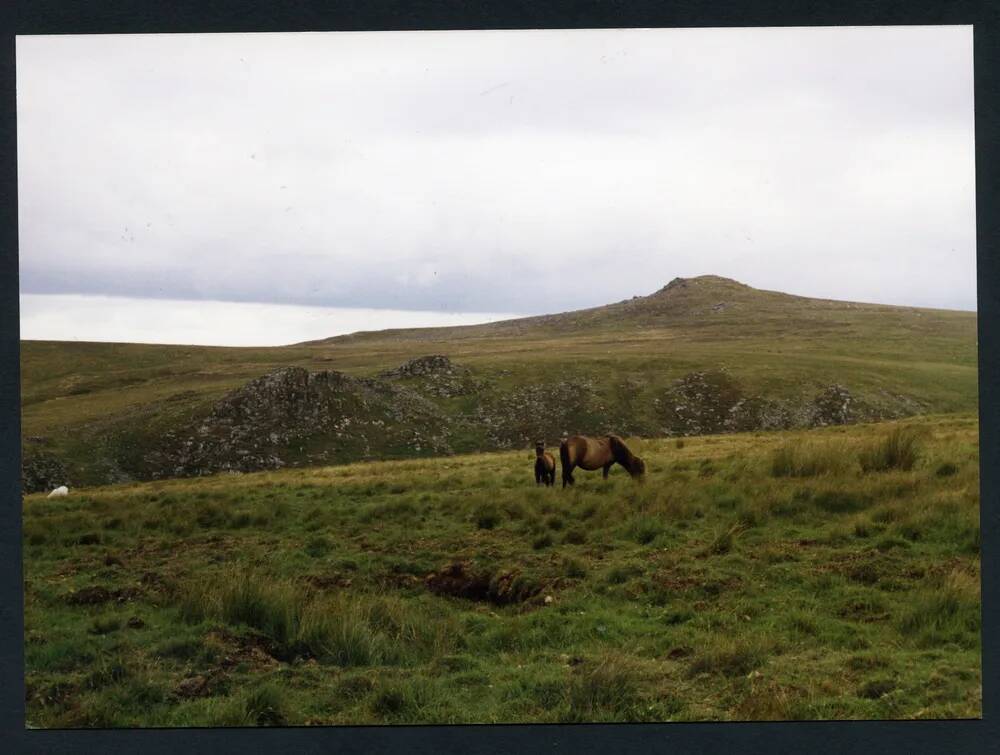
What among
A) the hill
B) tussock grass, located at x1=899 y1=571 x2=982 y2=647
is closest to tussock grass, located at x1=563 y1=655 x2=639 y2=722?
tussock grass, located at x1=899 y1=571 x2=982 y2=647

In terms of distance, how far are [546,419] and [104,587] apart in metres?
11.2

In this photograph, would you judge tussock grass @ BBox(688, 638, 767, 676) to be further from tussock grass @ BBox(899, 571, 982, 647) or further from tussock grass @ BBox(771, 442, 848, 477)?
tussock grass @ BBox(771, 442, 848, 477)

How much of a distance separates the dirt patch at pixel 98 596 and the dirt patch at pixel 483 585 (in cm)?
329

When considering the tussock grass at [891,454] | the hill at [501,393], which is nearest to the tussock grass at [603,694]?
the tussock grass at [891,454]

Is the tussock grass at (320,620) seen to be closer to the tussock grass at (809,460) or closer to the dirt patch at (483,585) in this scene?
the dirt patch at (483,585)

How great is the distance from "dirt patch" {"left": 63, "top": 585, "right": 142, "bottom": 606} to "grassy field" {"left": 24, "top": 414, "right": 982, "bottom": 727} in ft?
0.09

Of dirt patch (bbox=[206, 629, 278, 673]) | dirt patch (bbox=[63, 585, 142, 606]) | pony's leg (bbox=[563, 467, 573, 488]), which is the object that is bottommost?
dirt patch (bbox=[206, 629, 278, 673])

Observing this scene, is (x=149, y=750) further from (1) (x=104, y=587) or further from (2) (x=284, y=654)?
(1) (x=104, y=587)

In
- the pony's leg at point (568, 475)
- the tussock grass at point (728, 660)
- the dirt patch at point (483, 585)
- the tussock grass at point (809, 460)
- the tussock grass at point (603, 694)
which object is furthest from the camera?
the pony's leg at point (568, 475)

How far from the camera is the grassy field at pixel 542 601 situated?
643 cm

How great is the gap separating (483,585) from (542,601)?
815 mm

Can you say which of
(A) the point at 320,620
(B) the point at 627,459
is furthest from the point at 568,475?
(A) the point at 320,620

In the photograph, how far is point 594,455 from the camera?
1204cm

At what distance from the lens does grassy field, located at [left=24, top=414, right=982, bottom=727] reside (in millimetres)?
6430
